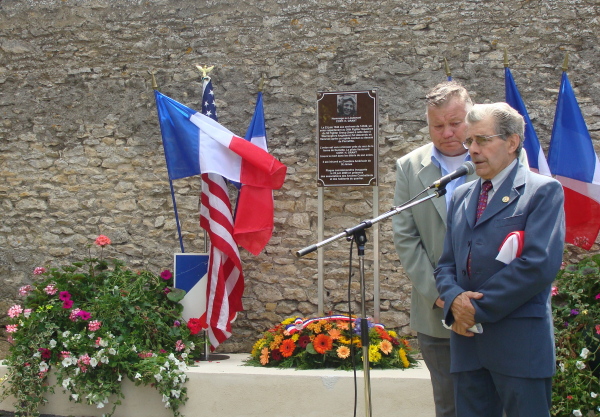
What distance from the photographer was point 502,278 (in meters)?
1.89

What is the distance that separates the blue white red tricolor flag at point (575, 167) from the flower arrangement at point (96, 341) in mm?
2664

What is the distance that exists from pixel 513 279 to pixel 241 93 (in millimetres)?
3460

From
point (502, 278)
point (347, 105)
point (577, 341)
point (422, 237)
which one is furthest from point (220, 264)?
point (502, 278)

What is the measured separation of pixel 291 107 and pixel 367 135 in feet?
2.15

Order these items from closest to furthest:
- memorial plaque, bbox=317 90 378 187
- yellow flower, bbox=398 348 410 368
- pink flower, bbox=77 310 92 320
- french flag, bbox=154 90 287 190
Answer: yellow flower, bbox=398 348 410 368 → pink flower, bbox=77 310 92 320 → french flag, bbox=154 90 287 190 → memorial plaque, bbox=317 90 378 187

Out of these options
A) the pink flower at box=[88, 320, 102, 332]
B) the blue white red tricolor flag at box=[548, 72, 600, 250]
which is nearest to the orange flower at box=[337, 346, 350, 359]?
the pink flower at box=[88, 320, 102, 332]

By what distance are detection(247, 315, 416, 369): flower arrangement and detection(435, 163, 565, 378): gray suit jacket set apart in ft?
5.92

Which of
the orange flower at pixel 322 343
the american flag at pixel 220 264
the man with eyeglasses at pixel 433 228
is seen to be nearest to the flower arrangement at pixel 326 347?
the orange flower at pixel 322 343

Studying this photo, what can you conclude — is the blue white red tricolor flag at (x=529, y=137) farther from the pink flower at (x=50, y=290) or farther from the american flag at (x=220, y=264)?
the pink flower at (x=50, y=290)

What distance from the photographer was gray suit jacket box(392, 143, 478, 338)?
94.4 inches

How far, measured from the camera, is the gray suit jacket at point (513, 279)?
6.11ft

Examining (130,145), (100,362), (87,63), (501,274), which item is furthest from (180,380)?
(87,63)

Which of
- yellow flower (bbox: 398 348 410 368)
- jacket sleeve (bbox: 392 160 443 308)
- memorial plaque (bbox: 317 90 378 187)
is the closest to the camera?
jacket sleeve (bbox: 392 160 443 308)

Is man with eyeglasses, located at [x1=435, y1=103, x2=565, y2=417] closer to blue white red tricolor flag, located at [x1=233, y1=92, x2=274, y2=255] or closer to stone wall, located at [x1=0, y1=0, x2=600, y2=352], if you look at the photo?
blue white red tricolor flag, located at [x1=233, y1=92, x2=274, y2=255]
